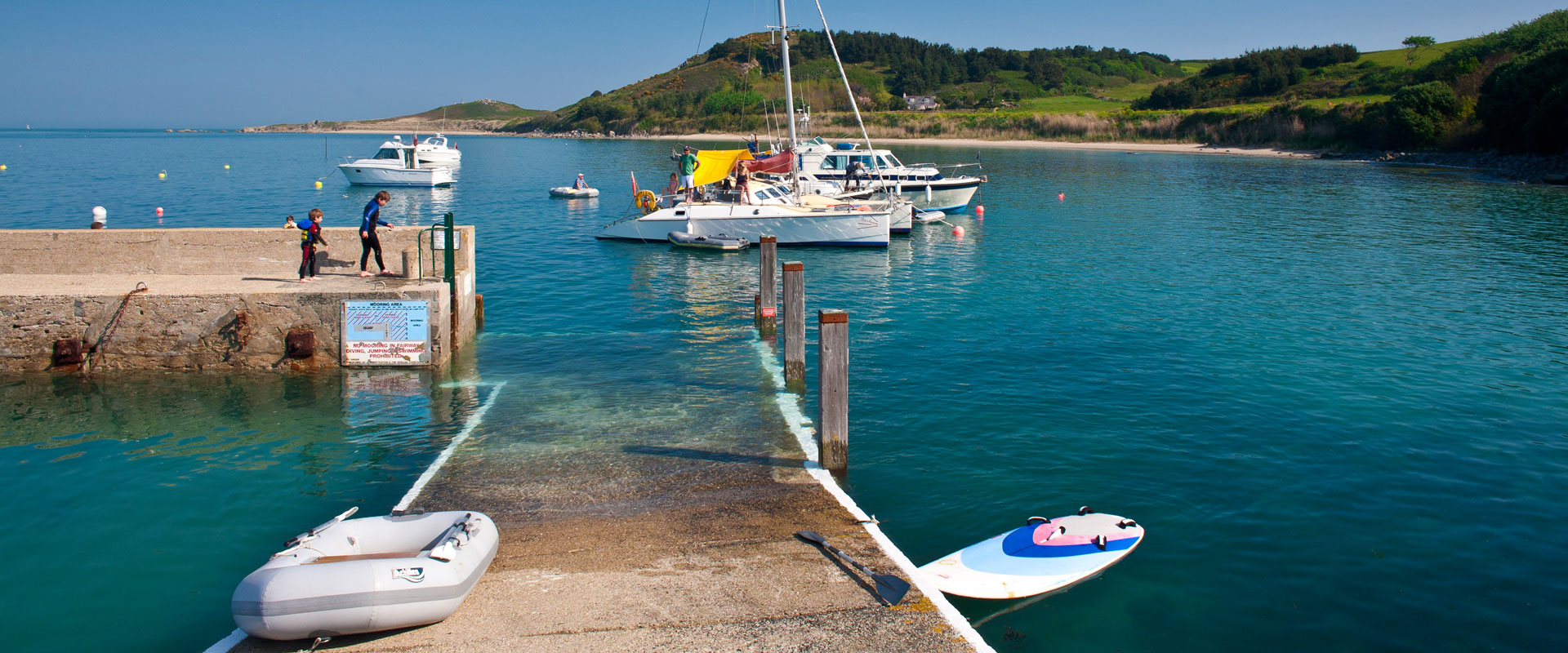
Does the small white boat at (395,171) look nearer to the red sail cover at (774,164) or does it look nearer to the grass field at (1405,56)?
the red sail cover at (774,164)

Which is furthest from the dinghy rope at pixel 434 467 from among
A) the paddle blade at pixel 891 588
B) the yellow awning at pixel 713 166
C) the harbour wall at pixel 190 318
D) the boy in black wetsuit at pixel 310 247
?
the yellow awning at pixel 713 166

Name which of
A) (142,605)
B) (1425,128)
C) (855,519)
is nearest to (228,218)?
(142,605)

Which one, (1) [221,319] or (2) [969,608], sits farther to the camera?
(1) [221,319]

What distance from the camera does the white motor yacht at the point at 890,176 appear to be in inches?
1400

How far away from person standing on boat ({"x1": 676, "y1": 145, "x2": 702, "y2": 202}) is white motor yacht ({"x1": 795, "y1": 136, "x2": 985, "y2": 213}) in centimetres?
669

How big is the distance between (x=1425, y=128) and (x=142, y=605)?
7873 centimetres

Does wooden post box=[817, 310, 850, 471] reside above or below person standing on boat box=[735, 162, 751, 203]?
below

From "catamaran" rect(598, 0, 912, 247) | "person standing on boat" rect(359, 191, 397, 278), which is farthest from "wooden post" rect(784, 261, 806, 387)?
"catamaran" rect(598, 0, 912, 247)

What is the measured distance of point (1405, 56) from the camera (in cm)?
9669

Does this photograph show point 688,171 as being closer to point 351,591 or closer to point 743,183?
point 743,183

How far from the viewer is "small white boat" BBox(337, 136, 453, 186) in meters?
52.7

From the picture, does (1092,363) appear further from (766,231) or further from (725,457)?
(766,231)

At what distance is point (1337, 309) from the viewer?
61.5 feet

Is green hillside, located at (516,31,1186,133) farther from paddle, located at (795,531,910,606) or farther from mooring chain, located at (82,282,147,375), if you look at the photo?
paddle, located at (795,531,910,606)
